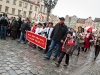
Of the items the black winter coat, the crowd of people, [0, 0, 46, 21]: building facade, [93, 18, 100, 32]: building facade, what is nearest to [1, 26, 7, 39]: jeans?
the crowd of people

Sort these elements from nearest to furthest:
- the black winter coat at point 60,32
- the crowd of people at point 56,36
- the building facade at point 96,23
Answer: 1. the crowd of people at point 56,36
2. the black winter coat at point 60,32
3. the building facade at point 96,23

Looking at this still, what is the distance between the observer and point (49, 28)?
927 centimetres

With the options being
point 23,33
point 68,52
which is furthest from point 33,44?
point 68,52

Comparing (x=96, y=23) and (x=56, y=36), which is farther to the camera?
(x=96, y=23)

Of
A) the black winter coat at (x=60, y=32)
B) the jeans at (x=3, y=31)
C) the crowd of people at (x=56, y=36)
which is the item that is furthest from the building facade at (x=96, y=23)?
the black winter coat at (x=60, y=32)

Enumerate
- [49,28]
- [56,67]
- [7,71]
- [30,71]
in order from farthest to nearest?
1. [49,28]
2. [56,67]
3. [30,71]
4. [7,71]

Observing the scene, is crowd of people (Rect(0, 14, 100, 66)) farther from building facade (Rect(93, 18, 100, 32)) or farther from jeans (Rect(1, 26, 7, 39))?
building facade (Rect(93, 18, 100, 32))

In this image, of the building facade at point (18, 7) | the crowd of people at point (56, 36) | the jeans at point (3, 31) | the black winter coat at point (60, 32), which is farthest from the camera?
the building facade at point (18, 7)

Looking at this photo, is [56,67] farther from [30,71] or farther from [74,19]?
[74,19]

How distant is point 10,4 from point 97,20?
2468 inches

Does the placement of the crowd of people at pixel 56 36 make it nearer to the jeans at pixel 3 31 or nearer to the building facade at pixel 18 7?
the jeans at pixel 3 31

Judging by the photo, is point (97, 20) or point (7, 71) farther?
point (97, 20)

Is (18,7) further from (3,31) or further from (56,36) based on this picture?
(56,36)

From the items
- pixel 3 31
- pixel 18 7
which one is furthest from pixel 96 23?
pixel 3 31
